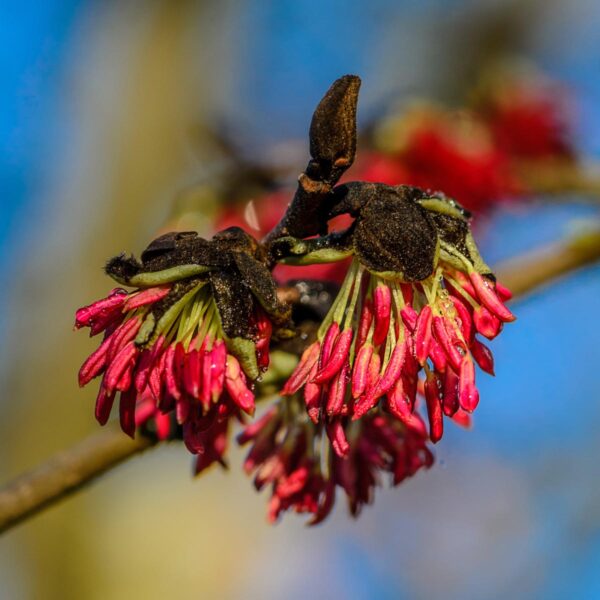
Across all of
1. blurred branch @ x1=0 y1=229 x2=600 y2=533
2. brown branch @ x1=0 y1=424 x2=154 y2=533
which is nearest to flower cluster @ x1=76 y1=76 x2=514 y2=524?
blurred branch @ x1=0 y1=229 x2=600 y2=533

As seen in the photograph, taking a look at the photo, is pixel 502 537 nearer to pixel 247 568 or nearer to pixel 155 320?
pixel 247 568

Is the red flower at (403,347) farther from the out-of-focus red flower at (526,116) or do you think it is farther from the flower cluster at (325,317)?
the out-of-focus red flower at (526,116)

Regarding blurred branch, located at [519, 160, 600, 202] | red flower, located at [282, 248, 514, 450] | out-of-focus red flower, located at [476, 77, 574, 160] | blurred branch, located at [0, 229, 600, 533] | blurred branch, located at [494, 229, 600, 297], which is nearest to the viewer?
red flower, located at [282, 248, 514, 450]

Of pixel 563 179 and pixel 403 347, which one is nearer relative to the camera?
pixel 403 347

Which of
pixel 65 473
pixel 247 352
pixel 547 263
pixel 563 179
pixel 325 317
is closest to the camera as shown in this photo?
pixel 247 352

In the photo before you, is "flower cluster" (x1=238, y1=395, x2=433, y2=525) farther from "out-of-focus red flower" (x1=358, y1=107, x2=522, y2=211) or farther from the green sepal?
"out-of-focus red flower" (x1=358, y1=107, x2=522, y2=211)

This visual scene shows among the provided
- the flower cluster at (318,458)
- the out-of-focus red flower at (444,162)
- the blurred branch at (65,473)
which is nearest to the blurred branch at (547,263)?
the flower cluster at (318,458)

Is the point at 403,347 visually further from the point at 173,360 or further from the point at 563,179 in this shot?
the point at 563,179

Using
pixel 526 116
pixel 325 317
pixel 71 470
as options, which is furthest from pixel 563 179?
pixel 71 470
